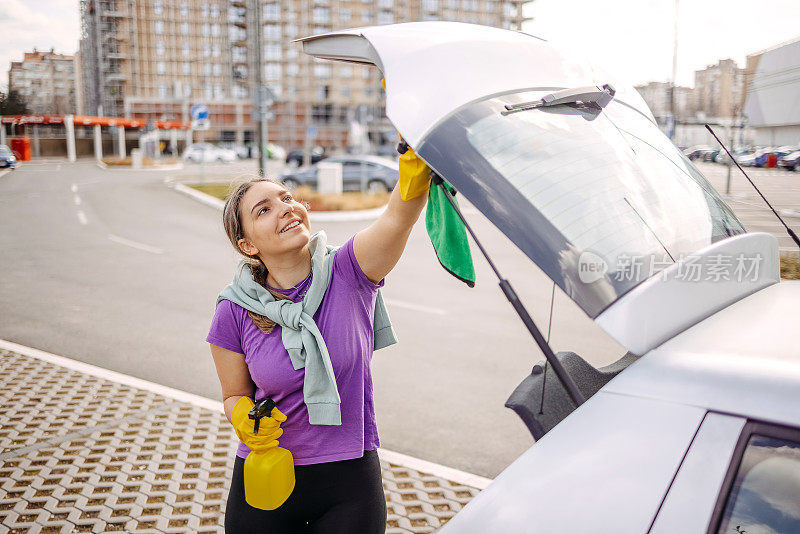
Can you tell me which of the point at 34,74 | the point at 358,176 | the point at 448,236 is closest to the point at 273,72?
the point at 358,176

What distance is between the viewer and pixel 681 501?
118 cm

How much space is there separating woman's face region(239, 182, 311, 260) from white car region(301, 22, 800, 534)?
1.65 feet

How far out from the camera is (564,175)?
5.01 feet

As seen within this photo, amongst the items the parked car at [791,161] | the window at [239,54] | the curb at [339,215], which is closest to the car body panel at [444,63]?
the parked car at [791,161]

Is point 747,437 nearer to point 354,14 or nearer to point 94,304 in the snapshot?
point 94,304

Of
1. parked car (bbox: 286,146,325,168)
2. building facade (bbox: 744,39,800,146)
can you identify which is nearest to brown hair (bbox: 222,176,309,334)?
building facade (bbox: 744,39,800,146)

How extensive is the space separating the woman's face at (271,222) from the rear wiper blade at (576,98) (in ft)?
2.72

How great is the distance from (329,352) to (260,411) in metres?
Result: 0.27

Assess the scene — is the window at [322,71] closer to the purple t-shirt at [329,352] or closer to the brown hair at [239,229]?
the brown hair at [239,229]

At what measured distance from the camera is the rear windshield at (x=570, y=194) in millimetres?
1437

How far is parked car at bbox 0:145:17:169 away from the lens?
48.4ft

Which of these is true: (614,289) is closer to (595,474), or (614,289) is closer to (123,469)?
(595,474)

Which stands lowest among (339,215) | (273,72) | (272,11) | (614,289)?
(339,215)

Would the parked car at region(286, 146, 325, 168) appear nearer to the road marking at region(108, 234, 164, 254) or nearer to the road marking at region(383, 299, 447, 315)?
the road marking at region(108, 234, 164, 254)
